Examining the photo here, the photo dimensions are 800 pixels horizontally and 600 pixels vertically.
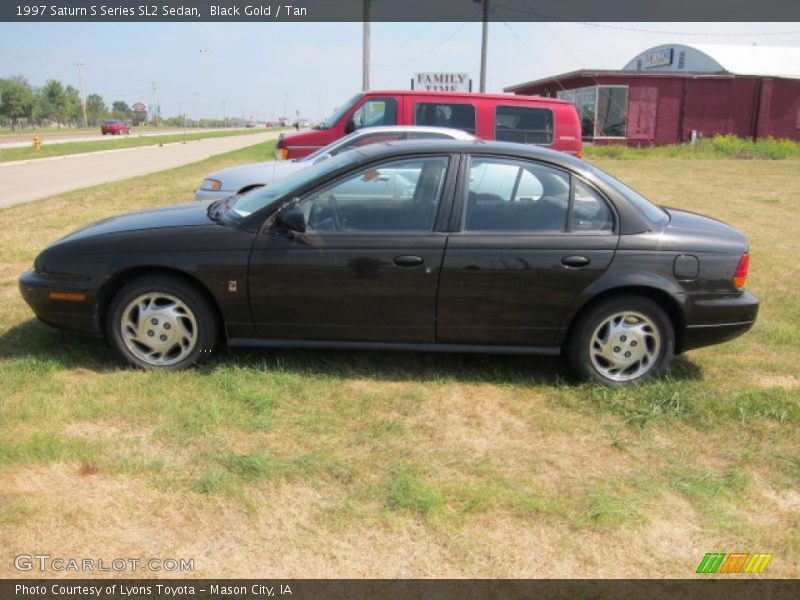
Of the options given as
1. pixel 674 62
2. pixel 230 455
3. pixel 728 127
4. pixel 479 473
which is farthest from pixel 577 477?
pixel 674 62

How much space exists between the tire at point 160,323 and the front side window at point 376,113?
7504mm

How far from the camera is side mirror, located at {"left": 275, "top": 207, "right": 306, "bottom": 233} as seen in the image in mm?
4223

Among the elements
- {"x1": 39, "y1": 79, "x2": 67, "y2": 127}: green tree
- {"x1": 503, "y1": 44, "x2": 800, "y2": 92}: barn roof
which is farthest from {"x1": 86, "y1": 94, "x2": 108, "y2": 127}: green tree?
{"x1": 503, "y1": 44, "x2": 800, "y2": 92}: barn roof

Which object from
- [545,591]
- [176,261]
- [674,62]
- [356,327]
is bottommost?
[545,591]

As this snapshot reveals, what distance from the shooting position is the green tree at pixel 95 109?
13051 cm

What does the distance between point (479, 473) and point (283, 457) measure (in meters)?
0.99

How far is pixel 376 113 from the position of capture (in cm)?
1130

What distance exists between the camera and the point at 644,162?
25.9 m

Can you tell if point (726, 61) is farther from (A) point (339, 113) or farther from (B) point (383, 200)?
(B) point (383, 200)

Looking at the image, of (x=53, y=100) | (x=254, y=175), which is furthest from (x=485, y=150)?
(x=53, y=100)

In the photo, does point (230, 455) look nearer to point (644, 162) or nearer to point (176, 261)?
point (176, 261)

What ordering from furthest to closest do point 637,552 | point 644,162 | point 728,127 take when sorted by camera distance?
point 728,127
point 644,162
point 637,552

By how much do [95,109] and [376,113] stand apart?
463 feet

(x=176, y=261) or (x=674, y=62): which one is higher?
(x=674, y=62)
